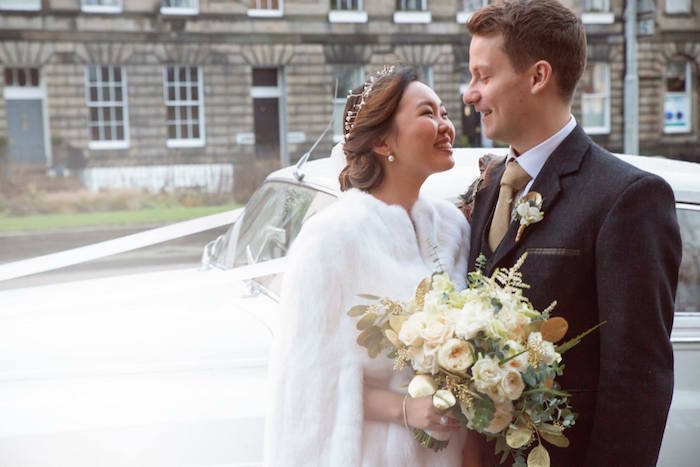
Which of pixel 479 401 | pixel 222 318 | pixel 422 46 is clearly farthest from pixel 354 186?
pixel 422 46

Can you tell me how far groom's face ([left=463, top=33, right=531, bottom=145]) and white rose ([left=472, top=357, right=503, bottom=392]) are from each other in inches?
24.3

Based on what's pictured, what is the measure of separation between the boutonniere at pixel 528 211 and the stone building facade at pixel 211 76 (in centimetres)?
2357

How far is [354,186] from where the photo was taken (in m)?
2.34

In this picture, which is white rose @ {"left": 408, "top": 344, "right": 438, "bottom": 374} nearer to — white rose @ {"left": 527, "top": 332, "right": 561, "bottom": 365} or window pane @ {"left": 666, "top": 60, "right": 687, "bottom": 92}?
white rose @ {"left": 527, "top": 332, "right": 561, "bottom": 365}

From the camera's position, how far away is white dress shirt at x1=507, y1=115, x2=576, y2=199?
86.2 inches

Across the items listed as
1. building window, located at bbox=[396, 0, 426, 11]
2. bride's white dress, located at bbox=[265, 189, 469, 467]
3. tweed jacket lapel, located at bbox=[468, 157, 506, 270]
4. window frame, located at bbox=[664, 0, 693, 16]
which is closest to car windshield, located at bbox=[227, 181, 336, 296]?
tweed jacket lapel, located at bbox=[468, 157, 506, 270]

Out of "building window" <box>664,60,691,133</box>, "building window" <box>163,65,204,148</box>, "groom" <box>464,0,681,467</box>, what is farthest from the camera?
"building window" <box>664,60,691,133</box>

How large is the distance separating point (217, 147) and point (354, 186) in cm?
2668

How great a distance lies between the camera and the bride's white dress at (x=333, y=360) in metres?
2.12

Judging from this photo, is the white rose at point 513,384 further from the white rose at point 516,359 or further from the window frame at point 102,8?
the window frame at point 102,8

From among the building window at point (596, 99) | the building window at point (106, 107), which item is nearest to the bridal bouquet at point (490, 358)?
the building window at point (106, 107)

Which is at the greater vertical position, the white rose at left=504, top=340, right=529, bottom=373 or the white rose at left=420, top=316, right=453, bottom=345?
the white rose at left=420, top=316, right=453, bottom=345

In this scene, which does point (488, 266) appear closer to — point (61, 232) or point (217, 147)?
point (61, 232)

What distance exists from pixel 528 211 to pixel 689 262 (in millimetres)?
1381
